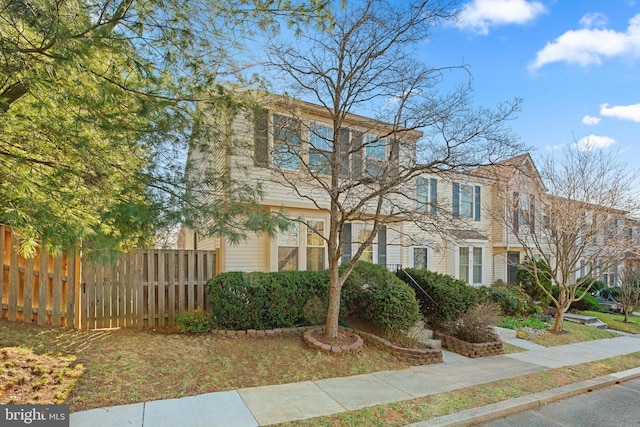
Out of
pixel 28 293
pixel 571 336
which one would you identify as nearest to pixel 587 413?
pixel 571 336

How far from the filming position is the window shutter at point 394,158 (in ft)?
21.1

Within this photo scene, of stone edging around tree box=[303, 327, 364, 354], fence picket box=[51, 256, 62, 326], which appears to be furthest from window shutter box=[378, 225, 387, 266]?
fence picket box=[51, 256, 62, 326]

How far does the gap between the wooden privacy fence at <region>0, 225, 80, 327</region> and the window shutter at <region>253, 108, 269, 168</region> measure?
3972 millimetres

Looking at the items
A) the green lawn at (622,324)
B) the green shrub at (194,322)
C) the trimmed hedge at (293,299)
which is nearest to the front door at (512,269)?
the green lawn at (622,324)

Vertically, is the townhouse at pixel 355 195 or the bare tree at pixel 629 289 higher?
the townhouse at pixel 355 195

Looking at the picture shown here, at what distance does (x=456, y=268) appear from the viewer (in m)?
14.4

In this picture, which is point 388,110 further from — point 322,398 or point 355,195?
point 322,398

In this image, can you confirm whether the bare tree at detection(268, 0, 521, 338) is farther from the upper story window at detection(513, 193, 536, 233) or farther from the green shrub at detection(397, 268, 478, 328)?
the upper story window at detection(513, 193, 536, 233)

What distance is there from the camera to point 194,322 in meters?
6.66

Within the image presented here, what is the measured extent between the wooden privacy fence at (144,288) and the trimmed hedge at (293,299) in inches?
34.0

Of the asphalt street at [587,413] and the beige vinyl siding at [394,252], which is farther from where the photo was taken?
the beige vinyl siding at [394,252]

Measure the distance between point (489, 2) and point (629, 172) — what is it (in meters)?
7.19

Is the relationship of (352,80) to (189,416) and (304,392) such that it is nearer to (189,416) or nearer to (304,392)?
(304,392)

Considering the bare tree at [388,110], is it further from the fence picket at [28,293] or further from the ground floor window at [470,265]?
the ground floor window at [470,265]
